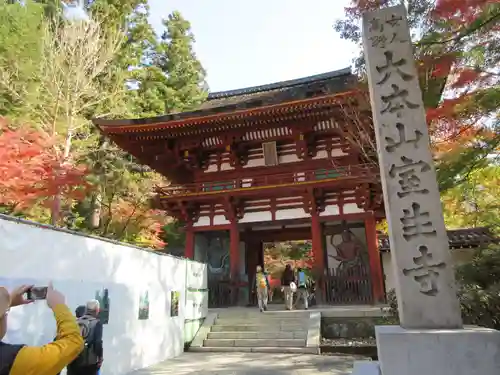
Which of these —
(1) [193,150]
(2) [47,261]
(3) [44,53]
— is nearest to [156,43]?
(3) [44,53]

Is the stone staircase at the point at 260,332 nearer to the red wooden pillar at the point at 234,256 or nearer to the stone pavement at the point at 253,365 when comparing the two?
the stone pavement at the point at 253,365

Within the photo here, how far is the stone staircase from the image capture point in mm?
8307

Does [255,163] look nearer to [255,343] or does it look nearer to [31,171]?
[255,343]

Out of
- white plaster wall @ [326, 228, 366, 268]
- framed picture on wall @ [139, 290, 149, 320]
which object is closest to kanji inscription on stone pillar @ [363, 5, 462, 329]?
framed picture on wall @ [139, 290, 149, 320]

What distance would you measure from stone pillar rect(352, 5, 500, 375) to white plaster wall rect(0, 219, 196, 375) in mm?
3842

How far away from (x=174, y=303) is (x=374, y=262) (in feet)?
22.4

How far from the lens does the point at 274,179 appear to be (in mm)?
12688

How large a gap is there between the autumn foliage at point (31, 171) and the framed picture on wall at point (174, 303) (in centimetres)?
735

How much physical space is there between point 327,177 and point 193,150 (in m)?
5.31

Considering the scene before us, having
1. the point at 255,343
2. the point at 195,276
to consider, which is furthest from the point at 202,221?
the point at 255,343

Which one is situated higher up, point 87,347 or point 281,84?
point 281,84

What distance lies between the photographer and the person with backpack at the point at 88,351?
348 centimetres

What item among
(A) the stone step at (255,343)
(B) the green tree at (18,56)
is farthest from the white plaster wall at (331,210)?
(B) the green tree at (18,56)

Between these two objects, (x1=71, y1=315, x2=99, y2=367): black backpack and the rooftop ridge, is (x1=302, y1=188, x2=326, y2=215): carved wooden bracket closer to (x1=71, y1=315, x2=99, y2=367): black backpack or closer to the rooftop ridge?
the rooftop ridge
